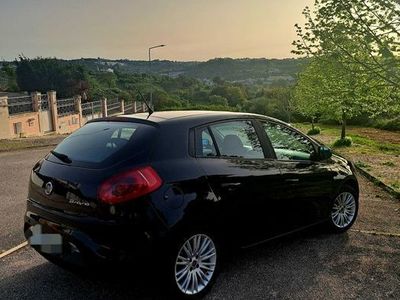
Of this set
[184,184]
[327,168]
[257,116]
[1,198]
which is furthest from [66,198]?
[1,198]

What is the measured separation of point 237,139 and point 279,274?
143 cm

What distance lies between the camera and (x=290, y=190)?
14.4 feet

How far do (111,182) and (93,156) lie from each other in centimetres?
44

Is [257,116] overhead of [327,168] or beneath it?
overhead

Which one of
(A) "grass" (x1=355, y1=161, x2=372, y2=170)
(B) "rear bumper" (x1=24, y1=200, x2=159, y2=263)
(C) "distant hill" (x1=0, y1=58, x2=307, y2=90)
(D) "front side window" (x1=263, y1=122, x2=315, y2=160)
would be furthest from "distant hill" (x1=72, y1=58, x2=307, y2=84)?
(B) "rear bumper" (x1=24, y1=200, x2=159, y2=263)

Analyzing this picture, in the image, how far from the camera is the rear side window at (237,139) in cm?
387

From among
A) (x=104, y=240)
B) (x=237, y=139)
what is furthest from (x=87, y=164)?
(x=237, y=139)

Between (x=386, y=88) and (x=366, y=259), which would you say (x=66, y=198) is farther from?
(x=386, y=88)

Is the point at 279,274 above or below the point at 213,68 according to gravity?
below

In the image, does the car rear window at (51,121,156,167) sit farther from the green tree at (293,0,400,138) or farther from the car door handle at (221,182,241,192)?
the green tree at (293,0,400,138)

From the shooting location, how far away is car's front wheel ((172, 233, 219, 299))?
3.33 metres

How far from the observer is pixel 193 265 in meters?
3.50

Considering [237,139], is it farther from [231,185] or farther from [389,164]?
[389,164]

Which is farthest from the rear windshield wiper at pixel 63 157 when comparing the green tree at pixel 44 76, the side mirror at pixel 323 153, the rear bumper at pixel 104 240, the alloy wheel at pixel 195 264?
the green tree at pixel 44 76
